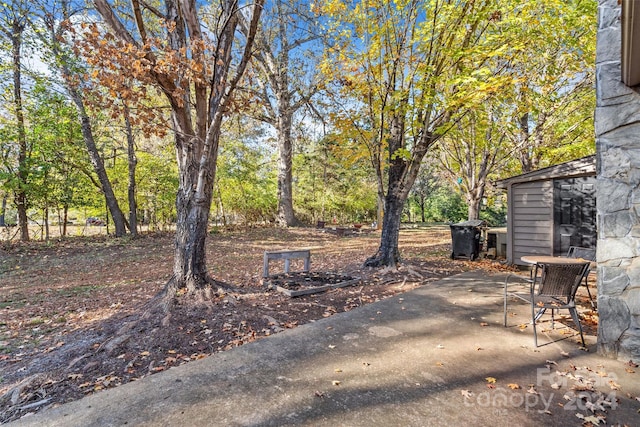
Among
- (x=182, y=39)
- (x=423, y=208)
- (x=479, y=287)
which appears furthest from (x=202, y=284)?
(x=423, y=208)

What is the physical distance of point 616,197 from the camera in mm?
2766

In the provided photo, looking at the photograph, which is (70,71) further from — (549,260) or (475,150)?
(475,150)

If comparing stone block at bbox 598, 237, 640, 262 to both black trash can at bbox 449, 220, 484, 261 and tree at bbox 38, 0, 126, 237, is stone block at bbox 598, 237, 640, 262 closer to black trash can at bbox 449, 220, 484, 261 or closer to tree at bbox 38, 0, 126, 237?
black trash can at bbox 449, 220, 484, 261

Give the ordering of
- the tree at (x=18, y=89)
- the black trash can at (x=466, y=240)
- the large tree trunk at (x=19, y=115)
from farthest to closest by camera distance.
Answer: the large tree trunk at (x=19, y=115) → the tree at (x=18, y=89) → the black trash can at (x=466, y=240)

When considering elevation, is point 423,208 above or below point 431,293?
above

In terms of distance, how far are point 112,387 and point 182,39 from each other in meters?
4.29

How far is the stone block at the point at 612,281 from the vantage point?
8.97 ft

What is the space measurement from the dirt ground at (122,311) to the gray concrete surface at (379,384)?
1.17ft

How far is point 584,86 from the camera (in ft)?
30.0

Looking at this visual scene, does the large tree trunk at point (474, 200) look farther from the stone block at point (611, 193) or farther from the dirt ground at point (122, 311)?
the stone block at point (611, 193)

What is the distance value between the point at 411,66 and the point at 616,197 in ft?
15.1

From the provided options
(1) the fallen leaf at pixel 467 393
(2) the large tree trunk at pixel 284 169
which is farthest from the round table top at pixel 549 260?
(2) the large tree trunk at pixel 284 169

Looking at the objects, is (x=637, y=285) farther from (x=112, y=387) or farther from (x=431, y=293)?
(x=112, y=387)

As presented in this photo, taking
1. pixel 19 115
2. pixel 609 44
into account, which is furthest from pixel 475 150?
pixel 19 115
